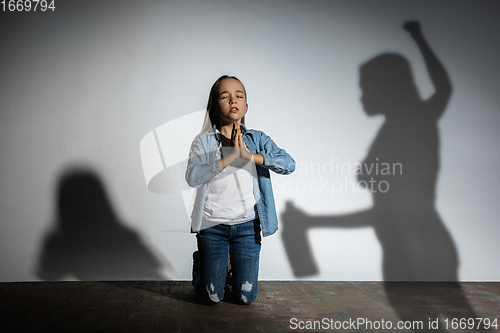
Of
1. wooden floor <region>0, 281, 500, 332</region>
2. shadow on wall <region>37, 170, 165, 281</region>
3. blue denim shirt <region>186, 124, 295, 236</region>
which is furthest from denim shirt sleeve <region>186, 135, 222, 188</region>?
shadow on wall <region>37, 170, 165, 281</region>

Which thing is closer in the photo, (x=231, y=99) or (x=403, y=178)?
(x=231, y=99)

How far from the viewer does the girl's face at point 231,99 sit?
2.03 meters

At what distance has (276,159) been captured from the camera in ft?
6.68

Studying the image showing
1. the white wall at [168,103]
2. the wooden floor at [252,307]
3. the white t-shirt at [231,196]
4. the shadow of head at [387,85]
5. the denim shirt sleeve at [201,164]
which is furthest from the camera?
the shadow of head at [387,85]

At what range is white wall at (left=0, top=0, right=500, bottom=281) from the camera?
254 cm

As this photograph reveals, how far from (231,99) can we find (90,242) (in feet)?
4.58

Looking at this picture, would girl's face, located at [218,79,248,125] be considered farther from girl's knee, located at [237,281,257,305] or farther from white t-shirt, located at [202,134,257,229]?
girl's knee, located at [237,281,257,305]

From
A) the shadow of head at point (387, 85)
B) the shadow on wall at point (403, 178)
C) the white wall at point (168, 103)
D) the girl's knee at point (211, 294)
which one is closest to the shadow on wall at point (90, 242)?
the white wall at point (168, 103)

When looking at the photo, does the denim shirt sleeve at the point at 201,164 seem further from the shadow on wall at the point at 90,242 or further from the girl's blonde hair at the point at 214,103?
the shadow on wall at the point at 90,242

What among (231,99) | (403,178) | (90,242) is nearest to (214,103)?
(231,99)

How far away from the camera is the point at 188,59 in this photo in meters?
2.59

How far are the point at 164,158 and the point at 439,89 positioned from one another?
1969 mm

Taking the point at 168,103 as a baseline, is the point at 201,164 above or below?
below

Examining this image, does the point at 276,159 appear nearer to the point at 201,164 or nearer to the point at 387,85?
the point at 201,164
